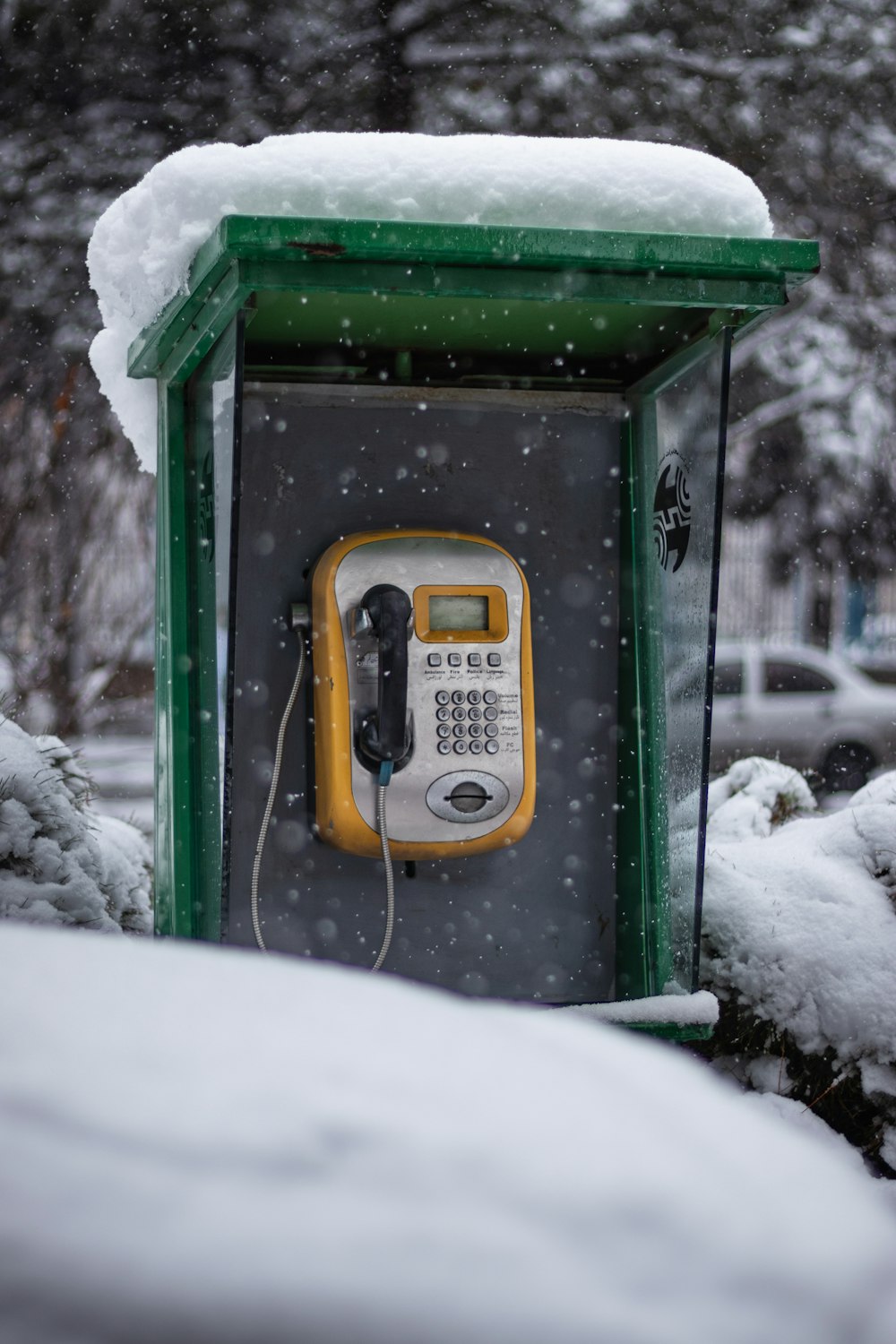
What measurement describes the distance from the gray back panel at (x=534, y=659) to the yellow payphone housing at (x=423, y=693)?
15 cm

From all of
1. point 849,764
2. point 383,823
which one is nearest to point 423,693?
point 383,823

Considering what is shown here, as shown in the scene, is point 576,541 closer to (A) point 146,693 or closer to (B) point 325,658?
(B) point 325,658

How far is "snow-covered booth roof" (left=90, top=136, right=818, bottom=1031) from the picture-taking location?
6.77 ft

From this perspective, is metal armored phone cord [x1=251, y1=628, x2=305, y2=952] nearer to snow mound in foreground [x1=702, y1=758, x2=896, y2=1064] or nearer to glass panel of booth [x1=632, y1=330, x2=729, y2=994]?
glass panel of booth [x1=632, y1=330, x2=729, y2=994]

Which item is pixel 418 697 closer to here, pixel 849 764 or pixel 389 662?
pixel 389 662

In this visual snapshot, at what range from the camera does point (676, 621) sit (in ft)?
8.30

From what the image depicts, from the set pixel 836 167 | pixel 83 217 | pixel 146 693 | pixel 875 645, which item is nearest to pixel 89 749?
pixel 146 693

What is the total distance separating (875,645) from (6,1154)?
45.1ft

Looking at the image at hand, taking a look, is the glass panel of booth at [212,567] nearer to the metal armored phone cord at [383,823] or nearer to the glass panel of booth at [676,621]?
the metal armored phone cord at [383,823]

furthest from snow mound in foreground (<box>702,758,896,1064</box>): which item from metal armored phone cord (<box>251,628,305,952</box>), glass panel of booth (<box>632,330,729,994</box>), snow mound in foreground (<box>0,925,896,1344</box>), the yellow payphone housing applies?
snow mound in foreground (<box>0,925,896,1344</box>)

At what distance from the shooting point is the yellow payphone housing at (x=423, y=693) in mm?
2393

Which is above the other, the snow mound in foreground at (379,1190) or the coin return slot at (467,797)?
the snow mound in foreground at (379,1190)

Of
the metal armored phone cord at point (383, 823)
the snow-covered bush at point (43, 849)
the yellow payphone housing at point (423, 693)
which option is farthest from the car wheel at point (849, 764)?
the snow-covered bush at point (43, 849)

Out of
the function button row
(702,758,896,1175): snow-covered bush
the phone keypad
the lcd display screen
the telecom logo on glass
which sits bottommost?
(702,758,896,1175): snow-covered bush
